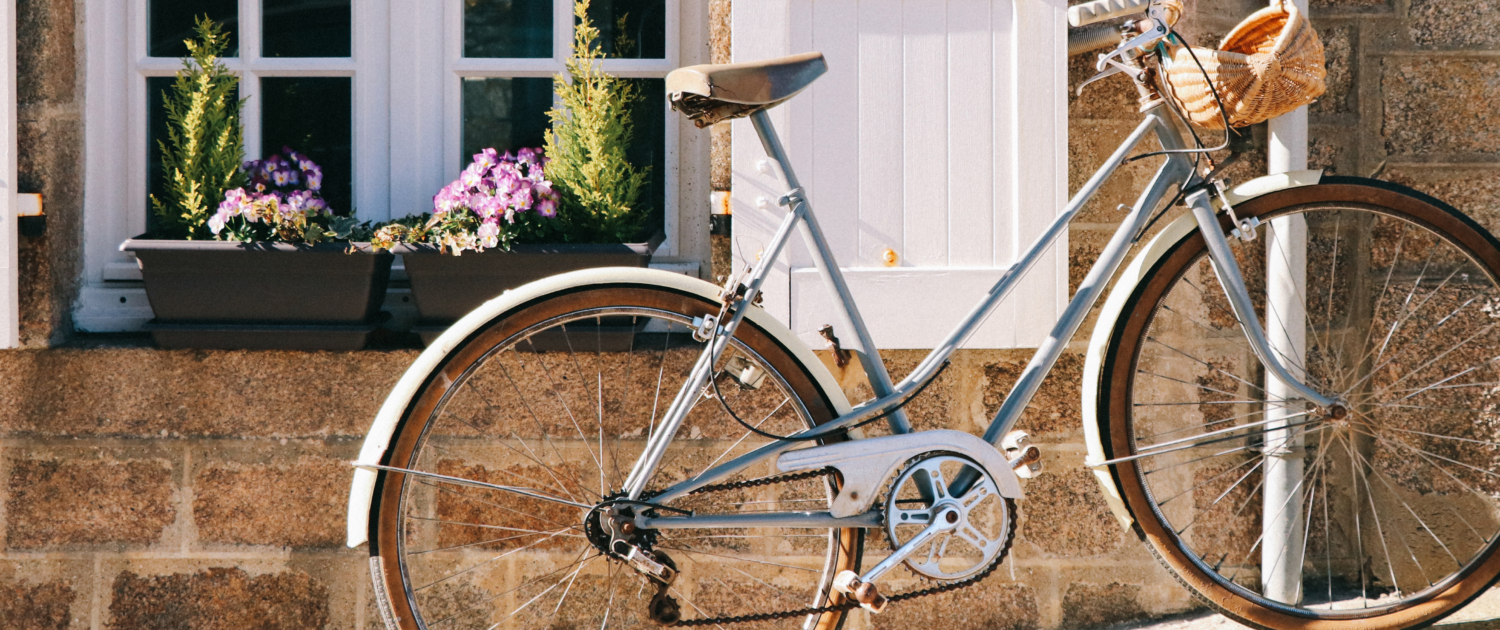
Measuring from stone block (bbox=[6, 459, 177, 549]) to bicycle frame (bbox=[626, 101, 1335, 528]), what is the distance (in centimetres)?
137

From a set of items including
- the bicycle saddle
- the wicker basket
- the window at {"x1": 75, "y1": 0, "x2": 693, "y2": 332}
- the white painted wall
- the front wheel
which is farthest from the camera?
the window at {"x1": 75, "y1": 0, "x2": 693, "y2": 332}

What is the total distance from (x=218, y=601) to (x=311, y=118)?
1216mm

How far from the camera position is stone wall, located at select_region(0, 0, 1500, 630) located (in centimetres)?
276

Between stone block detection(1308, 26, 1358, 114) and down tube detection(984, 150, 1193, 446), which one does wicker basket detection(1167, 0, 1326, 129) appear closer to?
down tube detection(984, 150, 1193, 446)

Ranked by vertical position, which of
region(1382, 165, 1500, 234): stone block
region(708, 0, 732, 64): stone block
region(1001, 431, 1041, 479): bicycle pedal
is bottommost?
region(1001, 431, 1041, 479): bicycle pedal

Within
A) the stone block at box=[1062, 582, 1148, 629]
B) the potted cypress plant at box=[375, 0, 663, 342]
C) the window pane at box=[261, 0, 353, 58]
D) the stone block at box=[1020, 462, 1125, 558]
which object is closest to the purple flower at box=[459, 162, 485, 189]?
the potted cypress plant at box=[375, 0, 663, 342]

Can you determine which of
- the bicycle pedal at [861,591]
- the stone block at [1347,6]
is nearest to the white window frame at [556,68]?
the bicycle pedal at [861,591]

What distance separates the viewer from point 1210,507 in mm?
2707

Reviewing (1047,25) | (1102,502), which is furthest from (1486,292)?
(1047,25)

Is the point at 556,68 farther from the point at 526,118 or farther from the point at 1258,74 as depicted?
the point at 1258,74

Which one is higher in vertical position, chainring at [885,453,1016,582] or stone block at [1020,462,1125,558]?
chainring at [885,453,1016,582]

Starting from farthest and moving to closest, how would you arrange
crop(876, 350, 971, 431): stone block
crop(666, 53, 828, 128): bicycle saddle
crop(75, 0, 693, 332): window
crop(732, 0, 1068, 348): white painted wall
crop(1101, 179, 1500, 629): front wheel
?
crop(75, 0, 693, 332): window < crop(876, 350, 971, 431): stone block < crop(1101, 179, 1500, 629): front wheel < crop(732, 0, 1068, 348): white painted wall < crop(666, 53, 828, 128): bicycle saddle

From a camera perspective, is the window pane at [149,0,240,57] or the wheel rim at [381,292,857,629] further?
the window pane at [149,0,240,57]

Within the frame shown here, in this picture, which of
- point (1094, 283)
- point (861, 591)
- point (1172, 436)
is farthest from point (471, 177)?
point (1172, 436)
